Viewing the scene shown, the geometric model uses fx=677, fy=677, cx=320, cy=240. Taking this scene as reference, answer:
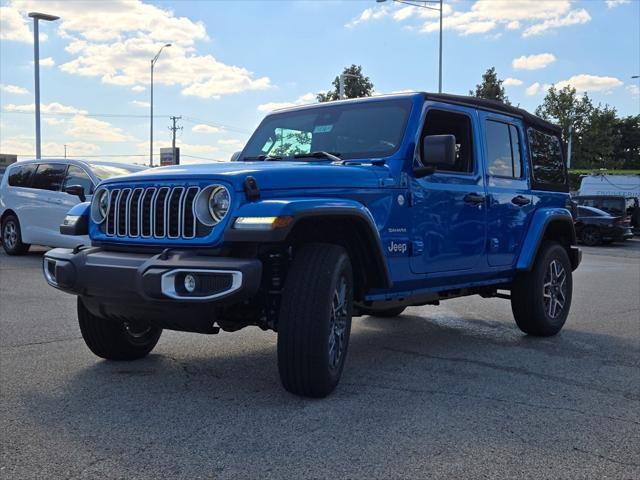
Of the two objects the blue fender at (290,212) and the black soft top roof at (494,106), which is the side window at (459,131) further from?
the blue fender at (290,212)

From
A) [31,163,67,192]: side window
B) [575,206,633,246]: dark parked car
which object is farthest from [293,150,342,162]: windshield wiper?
[575,206,633,246]: dark parked car

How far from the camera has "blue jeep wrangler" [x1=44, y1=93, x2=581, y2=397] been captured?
378 centimetres

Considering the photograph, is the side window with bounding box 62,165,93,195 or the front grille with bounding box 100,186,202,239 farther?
the side window with bounding box 62,165,93,195

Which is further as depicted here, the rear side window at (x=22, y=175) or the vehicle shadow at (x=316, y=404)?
the rear side window at (x=22, y=175)

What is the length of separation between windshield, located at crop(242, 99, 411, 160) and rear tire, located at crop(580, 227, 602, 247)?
62.9 feet

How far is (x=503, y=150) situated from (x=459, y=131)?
644 mm

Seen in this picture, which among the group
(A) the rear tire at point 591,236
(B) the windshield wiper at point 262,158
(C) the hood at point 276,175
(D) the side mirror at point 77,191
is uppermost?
(B) the windshield wiper at point 262,158

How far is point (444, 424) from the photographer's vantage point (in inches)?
146

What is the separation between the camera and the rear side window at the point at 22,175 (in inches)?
507

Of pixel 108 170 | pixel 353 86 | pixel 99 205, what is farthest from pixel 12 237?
pixel 353 86

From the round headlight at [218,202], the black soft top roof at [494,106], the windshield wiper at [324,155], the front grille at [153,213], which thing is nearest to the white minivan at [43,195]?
the windshield wiper at [324,155]

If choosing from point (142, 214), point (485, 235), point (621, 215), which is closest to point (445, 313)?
point (485, 235)

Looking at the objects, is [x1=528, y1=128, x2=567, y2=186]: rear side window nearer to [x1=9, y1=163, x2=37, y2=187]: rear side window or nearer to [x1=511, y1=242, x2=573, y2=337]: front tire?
[x1=511, y1=242, x2=573, y2=337]: front tire

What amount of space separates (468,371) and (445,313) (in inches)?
116
